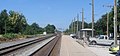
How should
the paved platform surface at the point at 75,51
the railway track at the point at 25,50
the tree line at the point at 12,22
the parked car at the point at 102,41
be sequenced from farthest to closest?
the tree line at the point at 12,22
the parked car at the point at 102,41
the railway track at the point at 25,50
the paved platform surface at the point at 75,51

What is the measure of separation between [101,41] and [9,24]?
3573 inches

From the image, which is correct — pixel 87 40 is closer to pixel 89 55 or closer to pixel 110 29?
pixel 89 55

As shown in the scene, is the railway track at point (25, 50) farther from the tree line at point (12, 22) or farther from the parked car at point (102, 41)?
the tree line at point (12, 22)

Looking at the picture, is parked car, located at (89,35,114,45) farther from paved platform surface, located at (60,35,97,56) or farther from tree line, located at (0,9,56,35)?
tree line, located at (0,9,56,35)

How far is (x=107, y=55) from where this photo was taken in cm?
2769

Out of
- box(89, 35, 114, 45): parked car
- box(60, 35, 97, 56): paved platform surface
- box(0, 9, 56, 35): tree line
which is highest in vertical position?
box(0, 9, 56, 35): tree line

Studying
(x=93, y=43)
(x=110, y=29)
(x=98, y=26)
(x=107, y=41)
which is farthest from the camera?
(x=98, y=26)

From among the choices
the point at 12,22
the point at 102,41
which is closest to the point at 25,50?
the point at 102,41

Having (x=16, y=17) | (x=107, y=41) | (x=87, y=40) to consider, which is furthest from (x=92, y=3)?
(x=16, y=17)

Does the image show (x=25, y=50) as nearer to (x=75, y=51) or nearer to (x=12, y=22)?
(x=75, y=51)

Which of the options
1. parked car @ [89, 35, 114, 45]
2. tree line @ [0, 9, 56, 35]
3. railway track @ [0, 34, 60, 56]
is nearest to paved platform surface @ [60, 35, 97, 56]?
railway track @ [0, 34, 60, 56]

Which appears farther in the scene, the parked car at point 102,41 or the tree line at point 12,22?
the tree line at point 12,22

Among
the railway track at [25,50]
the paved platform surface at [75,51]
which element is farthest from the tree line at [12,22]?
the paved platform surface at [75,51]

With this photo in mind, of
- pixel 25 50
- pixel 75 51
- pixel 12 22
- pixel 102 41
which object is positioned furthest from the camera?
pixel 12 22
